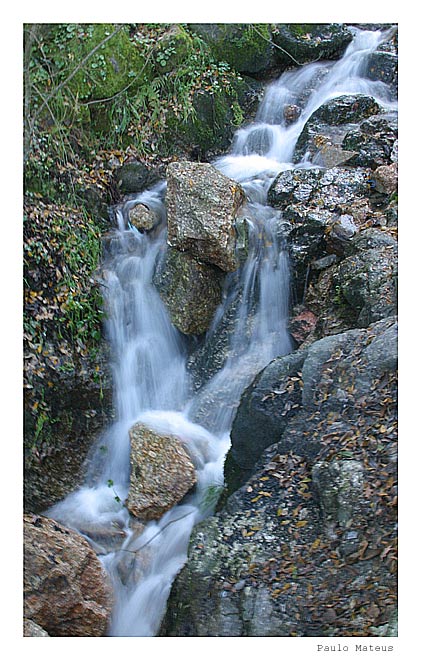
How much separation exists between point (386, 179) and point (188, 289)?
2334mm

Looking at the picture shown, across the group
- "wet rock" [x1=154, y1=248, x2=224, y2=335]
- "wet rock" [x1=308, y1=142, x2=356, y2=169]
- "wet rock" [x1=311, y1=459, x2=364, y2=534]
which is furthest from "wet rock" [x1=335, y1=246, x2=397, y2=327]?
Result: "wet rock" [x1=308, y1=142, x2=356, y2=169]

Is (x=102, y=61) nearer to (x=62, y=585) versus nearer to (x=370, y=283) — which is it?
(x=370, y=283)

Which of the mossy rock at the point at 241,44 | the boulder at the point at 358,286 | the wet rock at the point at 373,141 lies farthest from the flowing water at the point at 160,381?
the mossy rock at the point at 241,44

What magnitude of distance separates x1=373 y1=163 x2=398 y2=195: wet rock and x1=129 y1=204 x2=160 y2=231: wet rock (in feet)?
7.69

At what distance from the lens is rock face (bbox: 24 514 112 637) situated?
3512 millimetres

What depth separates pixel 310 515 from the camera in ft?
10.4

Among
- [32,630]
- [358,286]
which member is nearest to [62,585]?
[32,630]

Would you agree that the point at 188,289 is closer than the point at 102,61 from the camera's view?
Yes

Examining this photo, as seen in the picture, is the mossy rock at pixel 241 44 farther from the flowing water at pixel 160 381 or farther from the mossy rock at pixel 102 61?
the flowing water at pixel 160 381

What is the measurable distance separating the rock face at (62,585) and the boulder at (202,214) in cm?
281

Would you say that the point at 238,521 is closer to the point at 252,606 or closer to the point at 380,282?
the point at 252,606

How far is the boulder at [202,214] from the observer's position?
4973 mm
